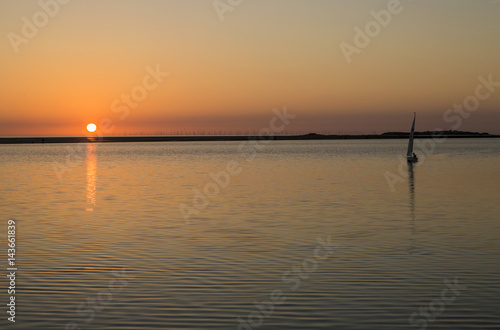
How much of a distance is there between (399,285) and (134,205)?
907 inches

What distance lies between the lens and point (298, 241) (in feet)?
77.7

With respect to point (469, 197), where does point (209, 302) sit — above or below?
below

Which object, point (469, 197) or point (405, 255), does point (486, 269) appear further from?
point (469, 197)

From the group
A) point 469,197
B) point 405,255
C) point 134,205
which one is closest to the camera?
point 405,255

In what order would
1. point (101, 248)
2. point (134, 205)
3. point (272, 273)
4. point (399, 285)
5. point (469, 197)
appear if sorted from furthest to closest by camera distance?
point (469, 197) < point (134, 205) < point (101, 248) < point (272, 273) < point (399, 285)

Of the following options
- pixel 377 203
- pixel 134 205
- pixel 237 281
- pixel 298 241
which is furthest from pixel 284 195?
pixel 237 281

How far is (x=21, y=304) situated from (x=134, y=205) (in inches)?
884

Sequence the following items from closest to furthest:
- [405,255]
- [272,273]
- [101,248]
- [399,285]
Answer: [399,285]
[272,273]
[405,255]
[101,248]

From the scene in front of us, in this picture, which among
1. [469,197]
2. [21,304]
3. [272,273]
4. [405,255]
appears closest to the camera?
[21,304]

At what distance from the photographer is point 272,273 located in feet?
59.4

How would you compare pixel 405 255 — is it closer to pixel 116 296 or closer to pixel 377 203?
pixel 116 296

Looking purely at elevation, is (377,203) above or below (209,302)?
above

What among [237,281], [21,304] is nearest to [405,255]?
[237,281]

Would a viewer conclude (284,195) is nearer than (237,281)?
No
